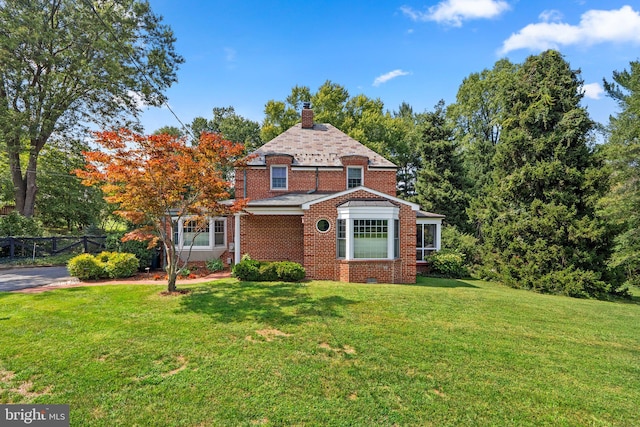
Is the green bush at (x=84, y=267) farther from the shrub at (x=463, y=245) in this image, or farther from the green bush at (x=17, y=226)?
the shrub at (x=463, y=245)

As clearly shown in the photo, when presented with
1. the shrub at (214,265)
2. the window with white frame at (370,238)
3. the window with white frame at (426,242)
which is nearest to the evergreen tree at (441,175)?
the window with white frame at (426,242)

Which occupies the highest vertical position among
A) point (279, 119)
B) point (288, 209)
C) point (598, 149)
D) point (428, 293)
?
point (279, 119)

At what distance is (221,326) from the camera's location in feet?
21.9

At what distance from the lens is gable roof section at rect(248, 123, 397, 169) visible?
57.0 feet

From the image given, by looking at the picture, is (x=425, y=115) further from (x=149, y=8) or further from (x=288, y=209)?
(x=149, y=8)

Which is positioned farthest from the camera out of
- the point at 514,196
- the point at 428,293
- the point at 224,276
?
the point at 514,196

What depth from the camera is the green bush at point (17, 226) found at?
16.7 meters

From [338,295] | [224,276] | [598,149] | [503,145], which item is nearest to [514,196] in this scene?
[503,145]

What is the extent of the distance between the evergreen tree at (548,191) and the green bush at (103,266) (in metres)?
17.9

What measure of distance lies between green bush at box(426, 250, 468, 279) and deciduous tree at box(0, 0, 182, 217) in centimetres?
1846

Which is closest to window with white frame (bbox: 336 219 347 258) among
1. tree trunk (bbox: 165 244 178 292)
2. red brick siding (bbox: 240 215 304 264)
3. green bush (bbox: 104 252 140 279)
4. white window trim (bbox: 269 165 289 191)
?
red brick siding (bbox: 240 215 304 264)

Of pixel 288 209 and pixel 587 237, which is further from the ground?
pixel 288 209

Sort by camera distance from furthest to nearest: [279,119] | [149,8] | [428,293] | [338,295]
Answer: [279,119] → [149,8] → [428,293] → [338,295]

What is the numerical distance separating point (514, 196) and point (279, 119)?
81.8ft
